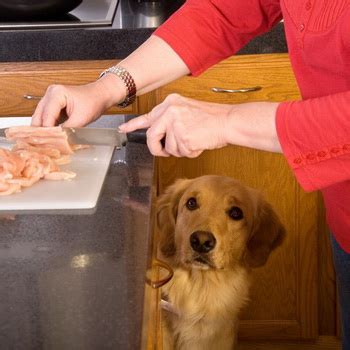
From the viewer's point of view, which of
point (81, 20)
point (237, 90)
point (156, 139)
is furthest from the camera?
point (81, 20)

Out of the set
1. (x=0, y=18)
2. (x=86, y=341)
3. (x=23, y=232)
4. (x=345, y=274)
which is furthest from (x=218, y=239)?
(x=0, y=18)

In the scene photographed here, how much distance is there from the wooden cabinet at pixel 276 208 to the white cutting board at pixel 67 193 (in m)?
0.71

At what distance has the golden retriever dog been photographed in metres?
1.52

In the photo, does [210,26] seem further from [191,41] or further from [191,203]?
[191,203]

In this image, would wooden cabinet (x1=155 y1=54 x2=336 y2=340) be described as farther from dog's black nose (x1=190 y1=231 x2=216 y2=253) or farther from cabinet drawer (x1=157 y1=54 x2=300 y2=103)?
dog's black nose (x1=190 y1=231 x2=216 y2=253)

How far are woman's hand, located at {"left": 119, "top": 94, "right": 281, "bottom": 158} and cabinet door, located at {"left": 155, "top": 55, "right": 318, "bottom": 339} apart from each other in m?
0.79

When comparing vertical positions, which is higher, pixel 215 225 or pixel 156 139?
pixel 156 139

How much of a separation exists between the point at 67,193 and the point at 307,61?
429mm

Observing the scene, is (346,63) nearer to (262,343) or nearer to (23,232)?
(23,232)

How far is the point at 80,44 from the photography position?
1894mm

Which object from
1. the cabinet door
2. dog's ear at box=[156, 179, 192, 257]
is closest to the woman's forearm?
dog's ear at box=[156, 179, 192, 257]

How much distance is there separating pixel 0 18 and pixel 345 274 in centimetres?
133

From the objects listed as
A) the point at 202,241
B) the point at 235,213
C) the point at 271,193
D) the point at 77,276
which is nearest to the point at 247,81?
the point at 271,193

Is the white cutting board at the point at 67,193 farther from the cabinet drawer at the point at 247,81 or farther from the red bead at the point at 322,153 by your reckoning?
the cabinet drawer at the point at 247,81
